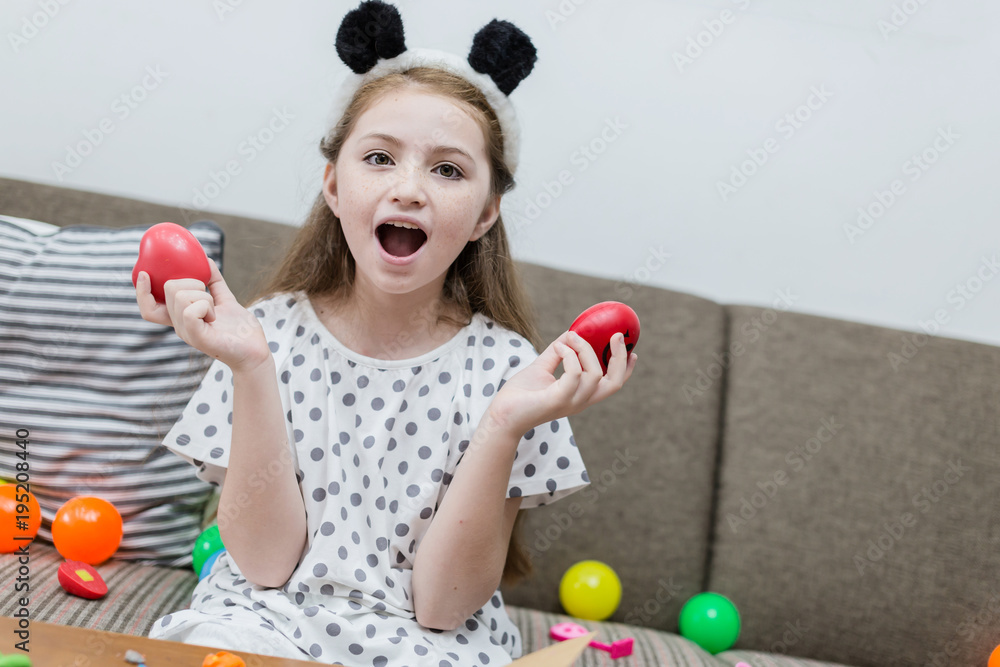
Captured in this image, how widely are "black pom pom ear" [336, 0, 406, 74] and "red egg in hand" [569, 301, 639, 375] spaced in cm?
54

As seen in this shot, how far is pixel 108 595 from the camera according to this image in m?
1.19

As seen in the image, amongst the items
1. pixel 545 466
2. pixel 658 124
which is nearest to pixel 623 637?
pixel 545 466

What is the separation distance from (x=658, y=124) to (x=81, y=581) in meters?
1.54

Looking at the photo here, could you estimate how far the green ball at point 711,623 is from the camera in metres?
1.46

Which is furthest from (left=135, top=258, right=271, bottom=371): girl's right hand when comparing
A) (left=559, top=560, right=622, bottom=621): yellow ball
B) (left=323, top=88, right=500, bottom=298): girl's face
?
(left=559, top=560, right=622, bottom=621): yellow ball

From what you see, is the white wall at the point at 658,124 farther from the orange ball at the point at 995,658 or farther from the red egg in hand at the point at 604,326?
the red egg in hand at the point at 604,326

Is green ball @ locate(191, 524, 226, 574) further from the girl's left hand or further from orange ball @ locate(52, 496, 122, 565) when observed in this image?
the girl's left hand

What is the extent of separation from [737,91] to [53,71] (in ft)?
5.43

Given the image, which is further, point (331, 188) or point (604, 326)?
point (331, 188)

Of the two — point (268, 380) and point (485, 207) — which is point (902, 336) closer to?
point (485, 207)

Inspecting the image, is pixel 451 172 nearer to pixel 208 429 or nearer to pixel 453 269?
pixel 453 269

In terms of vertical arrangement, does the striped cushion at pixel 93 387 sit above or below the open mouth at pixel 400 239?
below

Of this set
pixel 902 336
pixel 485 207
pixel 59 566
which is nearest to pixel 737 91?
pixel 902 336

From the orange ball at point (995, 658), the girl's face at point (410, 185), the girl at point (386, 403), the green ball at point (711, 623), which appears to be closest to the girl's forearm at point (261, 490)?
the girl at point (386, 403)
